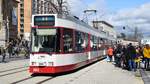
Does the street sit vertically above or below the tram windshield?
below

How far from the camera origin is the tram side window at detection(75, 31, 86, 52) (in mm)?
23984

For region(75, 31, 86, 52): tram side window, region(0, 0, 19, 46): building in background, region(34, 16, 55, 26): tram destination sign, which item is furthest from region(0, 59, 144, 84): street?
region(0, 0, 19, 46): building in background

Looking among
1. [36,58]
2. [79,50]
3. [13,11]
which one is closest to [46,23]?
[36,58]

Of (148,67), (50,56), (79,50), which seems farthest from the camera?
(148,67)

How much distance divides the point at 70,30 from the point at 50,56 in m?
2.50

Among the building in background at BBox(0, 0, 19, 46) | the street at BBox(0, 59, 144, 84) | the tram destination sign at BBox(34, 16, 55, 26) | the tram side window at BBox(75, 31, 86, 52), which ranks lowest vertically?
the street at BBox(0, 59, 144, 84)

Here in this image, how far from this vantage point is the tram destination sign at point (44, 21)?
21.1 meters

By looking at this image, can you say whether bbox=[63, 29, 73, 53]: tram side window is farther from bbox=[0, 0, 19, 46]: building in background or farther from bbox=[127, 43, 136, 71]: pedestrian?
bbox=[0, 0, 19, 46]: building in background

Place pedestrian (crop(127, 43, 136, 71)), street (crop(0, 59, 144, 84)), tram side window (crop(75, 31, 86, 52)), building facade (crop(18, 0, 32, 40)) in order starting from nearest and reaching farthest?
street (crop(0, 59, 144, 84))
tram side window (crop(75, 31, 86, 52))
pedestrian (crop(127, 43, 136, 71))
building facade (crop(18, 0, 32, 40))

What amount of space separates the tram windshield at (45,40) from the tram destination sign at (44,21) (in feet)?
0.97

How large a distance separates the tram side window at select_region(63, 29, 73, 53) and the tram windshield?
0.82 meters

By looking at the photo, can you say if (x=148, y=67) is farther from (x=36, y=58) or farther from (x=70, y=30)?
(x=36, y=58)

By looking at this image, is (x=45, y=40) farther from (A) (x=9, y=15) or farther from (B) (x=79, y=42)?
(A) (x=9, y=15)

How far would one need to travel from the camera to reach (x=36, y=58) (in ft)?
68.6
